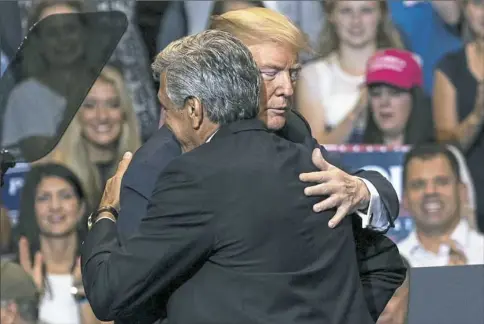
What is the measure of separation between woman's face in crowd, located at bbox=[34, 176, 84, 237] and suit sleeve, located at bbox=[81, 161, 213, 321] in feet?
8.77

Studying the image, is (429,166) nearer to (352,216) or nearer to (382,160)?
(382,160)

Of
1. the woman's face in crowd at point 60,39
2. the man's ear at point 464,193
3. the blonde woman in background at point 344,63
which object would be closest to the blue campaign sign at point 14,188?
the woman's face in crowd at point 60,39

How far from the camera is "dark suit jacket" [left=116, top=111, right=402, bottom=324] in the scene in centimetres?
208

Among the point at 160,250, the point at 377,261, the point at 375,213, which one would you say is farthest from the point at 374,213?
the point at 160,250

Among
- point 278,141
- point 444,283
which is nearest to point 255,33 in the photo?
point 278,141

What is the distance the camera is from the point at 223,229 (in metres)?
1.90

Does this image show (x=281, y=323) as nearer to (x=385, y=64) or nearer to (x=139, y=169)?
(x=139, y=169)

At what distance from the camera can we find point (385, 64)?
4.75m

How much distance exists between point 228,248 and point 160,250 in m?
0.12

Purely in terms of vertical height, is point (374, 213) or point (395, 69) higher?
point (395, 69)

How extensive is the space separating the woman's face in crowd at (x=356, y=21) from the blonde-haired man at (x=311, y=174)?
2457 mm

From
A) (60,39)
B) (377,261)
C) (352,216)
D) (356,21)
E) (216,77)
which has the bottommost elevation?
(377,261)

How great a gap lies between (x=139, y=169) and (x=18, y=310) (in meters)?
2.58

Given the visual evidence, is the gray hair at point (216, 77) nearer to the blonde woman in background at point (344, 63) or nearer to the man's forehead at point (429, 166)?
the blonde woman in background at point (344, 63)
